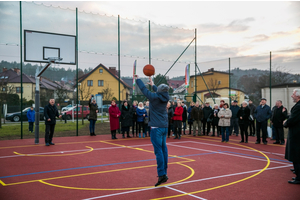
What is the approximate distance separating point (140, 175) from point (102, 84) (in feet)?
53.3

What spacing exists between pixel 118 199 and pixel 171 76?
50.9ft

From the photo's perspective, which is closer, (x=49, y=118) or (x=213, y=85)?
(x=49, y=118)

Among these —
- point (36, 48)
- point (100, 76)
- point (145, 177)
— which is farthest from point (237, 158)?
point (100, 76)

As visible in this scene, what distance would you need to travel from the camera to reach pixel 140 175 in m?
6.81

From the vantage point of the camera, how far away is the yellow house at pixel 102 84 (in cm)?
1900

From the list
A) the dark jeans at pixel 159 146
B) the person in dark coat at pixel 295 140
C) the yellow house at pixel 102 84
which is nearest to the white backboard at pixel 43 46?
the yellow house at pixel 102 84

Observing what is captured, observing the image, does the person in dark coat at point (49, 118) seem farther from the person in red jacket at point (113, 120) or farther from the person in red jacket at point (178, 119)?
the person in red jacket at point (178, 119)

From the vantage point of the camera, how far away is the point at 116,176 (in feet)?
22.0

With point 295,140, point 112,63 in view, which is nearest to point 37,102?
point 112,63

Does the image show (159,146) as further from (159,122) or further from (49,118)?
(49,118)

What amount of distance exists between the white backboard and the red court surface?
5373 mm

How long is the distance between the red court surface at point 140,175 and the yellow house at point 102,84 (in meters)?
9.03

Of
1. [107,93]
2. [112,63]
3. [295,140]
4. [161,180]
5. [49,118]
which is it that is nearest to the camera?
[161,180]

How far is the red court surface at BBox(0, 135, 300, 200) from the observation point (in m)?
5.37
